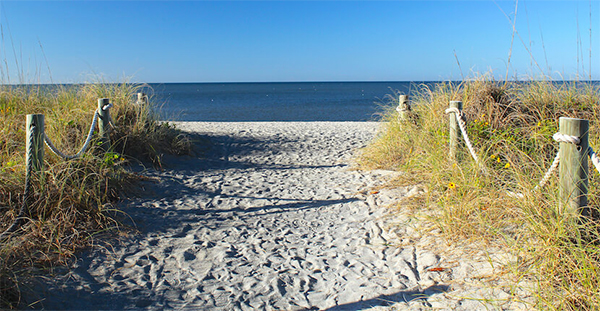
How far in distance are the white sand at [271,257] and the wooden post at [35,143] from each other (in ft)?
3.35

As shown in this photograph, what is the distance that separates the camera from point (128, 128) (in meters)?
6.79

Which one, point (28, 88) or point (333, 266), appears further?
point (28, 88)

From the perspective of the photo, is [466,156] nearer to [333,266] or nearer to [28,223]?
[333,266]

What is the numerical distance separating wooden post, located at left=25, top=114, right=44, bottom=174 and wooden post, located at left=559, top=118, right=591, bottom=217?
428 cm

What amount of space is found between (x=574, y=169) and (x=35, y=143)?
14.4 ft

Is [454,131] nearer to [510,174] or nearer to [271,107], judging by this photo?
[510,174]

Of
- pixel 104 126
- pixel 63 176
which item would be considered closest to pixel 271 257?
pixel 63 176

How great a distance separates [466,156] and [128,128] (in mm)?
5094

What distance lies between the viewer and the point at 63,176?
410 centimetres

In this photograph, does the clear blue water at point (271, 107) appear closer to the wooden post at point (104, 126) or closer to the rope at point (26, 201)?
the wooden post at point (104, 126)

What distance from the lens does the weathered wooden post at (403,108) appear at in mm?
7114

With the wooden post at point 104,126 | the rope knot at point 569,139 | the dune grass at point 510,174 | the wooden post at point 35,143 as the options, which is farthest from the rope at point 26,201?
the rope knot at point 569,139

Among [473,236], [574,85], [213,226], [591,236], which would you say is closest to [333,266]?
[473,236]

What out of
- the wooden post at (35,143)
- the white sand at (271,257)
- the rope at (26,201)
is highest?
the wooden post at (35,143)
